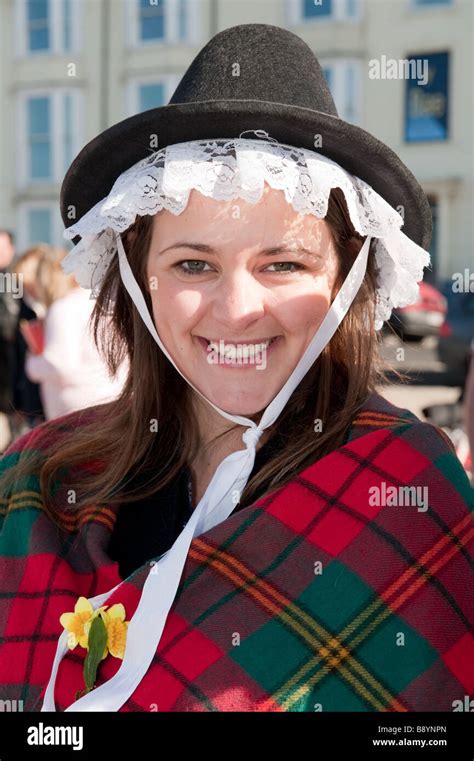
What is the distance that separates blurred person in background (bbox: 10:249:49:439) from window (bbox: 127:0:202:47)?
55.6 feet

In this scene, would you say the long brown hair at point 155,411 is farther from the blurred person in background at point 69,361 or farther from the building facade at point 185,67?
the building facade at point 185,67

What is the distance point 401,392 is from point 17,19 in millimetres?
16869

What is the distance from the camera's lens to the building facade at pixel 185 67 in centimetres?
2027

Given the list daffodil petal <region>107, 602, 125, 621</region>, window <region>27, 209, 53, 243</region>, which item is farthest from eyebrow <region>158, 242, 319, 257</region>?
window <region>27, 209, 53, 243</region>

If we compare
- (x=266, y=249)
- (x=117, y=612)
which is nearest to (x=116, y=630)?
(x=117, y=612)

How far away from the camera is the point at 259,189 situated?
1860 mm

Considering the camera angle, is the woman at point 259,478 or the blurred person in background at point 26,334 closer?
the woman at point 259,478

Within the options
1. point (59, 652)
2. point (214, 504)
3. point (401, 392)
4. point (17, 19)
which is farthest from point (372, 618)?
point (17, 19)

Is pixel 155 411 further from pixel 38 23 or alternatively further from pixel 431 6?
pixel 38 23

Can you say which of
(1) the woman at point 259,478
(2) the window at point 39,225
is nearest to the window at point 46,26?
(2) the window at point 39,225

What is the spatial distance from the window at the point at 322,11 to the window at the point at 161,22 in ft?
6.94

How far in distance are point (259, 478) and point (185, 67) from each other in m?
20.7

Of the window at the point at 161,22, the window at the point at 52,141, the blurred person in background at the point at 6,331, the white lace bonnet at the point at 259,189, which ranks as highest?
the window at the point at 161,22

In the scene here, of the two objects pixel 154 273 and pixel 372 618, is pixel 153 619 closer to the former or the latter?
pixel 372 618
